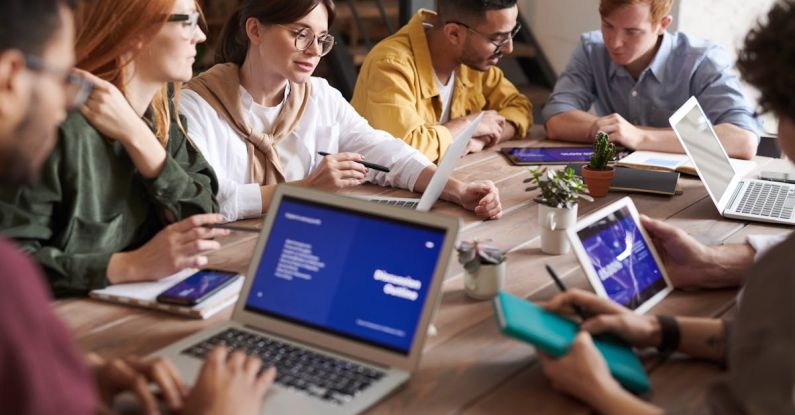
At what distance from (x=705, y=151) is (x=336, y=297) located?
1417mm

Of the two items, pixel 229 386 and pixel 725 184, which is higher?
pixel 725 184

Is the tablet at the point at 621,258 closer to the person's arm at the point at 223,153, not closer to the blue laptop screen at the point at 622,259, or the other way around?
the blue laptop screen at the point at 622,259

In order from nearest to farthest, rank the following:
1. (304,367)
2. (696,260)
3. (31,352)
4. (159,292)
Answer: (31,352) < (304,367) < (159,292) < (696,260)

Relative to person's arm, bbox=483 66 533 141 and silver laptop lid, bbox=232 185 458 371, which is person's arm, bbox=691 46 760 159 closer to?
person's arm, bbox=483 66 533 141

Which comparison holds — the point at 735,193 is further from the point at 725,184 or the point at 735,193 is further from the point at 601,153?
the point at 601,153

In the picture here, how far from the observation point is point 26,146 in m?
1.05

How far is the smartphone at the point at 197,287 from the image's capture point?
1.66 metres

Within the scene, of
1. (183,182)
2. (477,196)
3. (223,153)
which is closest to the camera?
(183,182)

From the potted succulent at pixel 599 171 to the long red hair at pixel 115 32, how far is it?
3.74 ft

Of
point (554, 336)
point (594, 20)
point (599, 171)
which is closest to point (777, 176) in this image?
point (599, 171)

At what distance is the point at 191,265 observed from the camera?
1.81m

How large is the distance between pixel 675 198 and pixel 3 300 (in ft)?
6.51

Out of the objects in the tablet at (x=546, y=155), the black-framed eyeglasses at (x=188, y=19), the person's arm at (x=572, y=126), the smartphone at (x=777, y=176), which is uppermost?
the person's arm at (x=572, y=126)

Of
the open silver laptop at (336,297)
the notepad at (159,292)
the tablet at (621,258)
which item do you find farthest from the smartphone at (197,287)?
the tablet at (621,258)
